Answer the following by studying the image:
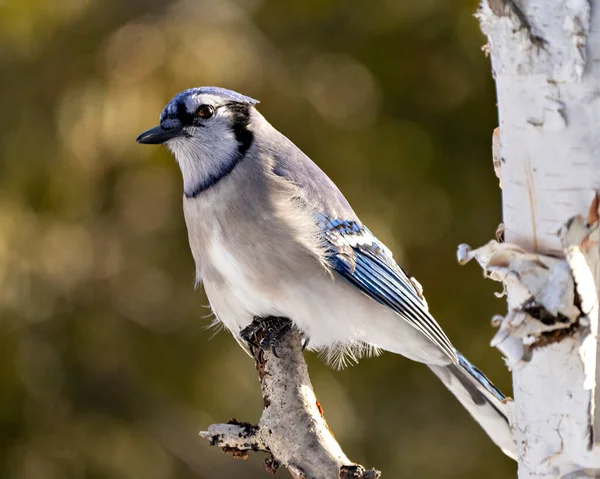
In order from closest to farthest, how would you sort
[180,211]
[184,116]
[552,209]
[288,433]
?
1. [552,209]
2. [288,433]
3. [184,116]
4. [180,211]

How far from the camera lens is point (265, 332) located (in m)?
1.78

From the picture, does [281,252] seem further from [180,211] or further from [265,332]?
[180,211]

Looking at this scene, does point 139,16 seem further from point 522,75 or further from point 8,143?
point 522,75

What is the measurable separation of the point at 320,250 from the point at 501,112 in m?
0.84

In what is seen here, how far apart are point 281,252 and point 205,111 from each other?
33 centimetres

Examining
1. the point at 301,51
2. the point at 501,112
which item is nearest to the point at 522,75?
the point at 501,112

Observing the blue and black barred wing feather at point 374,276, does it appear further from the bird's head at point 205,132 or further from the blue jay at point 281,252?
the bird's head at point 205,132

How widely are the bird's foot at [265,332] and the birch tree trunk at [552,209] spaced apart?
687 millimetres

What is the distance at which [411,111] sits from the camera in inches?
145

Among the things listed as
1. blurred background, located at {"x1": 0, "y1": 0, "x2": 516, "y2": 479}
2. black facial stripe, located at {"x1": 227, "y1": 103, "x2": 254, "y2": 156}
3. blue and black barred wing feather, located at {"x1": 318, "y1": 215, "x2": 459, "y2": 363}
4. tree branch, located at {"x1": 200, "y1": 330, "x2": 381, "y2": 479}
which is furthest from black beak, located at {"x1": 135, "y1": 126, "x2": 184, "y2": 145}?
blurred background, located at {"x1": 0, "y1": 0, "x2": 516, "y2": 479}

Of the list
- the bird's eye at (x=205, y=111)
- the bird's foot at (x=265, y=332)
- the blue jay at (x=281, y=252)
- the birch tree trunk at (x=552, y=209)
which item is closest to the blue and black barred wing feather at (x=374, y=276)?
the blue jay at (x=281, y=252)

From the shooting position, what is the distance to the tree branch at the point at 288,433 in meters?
1.46

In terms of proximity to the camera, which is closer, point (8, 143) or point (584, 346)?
point (584, 346)

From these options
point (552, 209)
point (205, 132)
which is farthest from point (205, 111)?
point (552, 209)
